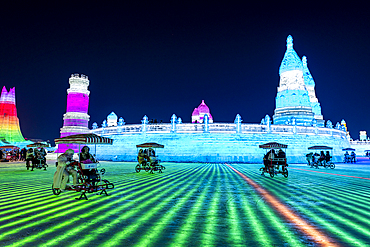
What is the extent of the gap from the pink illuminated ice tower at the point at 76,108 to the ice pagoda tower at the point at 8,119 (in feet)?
68.1

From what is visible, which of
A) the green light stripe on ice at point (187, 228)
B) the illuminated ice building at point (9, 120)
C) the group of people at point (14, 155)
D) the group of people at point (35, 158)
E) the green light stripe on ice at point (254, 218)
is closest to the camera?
the green light stripe on ice at point (187, 228)

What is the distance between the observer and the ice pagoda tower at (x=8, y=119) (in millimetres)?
60031

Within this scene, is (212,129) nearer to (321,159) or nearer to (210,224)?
(321,159)

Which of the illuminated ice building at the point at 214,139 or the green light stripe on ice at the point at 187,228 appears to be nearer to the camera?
the green light stripe on ice at the point at 187,228

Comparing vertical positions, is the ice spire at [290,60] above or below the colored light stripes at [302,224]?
above

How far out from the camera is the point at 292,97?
4675cm

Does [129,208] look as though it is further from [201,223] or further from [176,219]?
[201,223]

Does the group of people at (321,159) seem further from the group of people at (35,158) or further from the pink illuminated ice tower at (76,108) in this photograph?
the pink illuminated ice tower at (76,108)

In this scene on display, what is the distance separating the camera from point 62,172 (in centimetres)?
952

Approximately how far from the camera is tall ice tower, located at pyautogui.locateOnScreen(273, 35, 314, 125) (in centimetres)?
4581

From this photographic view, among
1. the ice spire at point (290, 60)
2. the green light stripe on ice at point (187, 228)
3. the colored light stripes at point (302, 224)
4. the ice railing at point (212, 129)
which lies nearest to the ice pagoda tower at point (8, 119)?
the ice railing at point (212, 129)

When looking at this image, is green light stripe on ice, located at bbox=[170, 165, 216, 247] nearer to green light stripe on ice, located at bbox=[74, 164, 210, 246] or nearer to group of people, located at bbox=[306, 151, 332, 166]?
green light stripe on ice, located at bbox=[74, 164, 210, 246]

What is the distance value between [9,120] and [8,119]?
1.03 feet

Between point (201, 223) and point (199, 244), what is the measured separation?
4.23ft
